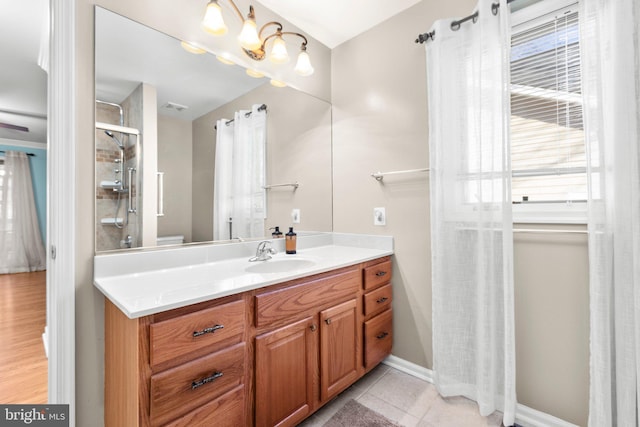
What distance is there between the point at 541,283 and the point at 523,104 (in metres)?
0.93

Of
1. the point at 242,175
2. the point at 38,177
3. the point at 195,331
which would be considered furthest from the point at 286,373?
the point at 38,177

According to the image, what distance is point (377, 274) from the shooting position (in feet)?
5.70

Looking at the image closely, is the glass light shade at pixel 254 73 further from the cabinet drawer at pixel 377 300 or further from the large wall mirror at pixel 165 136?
the cabinet drawer at pixel 377 300

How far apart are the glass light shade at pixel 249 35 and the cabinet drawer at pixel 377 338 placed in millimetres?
1780

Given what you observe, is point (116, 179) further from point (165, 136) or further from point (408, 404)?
point (408, 404)

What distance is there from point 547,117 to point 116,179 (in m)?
2.07

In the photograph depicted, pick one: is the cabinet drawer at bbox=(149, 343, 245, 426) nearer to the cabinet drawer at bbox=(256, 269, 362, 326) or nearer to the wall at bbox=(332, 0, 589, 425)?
the cabinet drawer at bbox=(256, 269, 362, 326)

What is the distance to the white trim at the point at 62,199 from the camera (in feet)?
3.42

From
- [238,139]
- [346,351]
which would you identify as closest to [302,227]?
[238,139]

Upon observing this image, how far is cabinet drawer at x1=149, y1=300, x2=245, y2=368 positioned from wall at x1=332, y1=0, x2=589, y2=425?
1.23 metres

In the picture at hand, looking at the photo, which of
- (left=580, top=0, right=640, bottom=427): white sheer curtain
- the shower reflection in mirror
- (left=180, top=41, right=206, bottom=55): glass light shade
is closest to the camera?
(left=580, top=0, right=640, bottom=427): white sheer curtain

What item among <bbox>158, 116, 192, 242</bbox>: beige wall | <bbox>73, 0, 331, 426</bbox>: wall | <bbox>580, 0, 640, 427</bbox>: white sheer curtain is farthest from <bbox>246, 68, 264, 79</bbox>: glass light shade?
<bbox>580, 0, 640, 427</bbox>: white sheer curtain

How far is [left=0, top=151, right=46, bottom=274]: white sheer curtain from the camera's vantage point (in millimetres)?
4734

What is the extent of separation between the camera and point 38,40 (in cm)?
199
